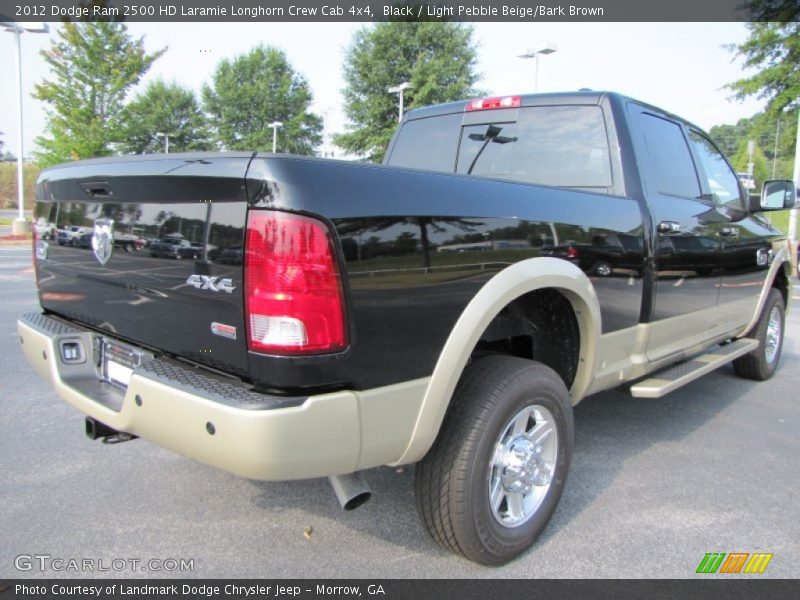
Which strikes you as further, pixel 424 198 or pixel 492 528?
pixel 492 528

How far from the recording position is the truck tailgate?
72.2 inches

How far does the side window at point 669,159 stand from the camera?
3.43m

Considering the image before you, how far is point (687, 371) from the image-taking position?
11.8ft

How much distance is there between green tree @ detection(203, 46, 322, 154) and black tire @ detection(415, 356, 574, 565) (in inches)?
1676

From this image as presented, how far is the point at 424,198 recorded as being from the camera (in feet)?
6.75

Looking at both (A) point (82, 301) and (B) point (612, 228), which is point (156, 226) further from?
(B) point (612, 228)

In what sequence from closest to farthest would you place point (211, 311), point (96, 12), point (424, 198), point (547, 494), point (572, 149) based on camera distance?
point (211, 311) < point (424, 198) < point (547, 494) < point (572, 149) < point (96, 12)

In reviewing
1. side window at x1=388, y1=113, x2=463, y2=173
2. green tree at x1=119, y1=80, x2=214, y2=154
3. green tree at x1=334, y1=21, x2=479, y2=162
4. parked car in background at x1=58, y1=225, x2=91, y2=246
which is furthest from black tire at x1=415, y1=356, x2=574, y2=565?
green tree at x1=119, y1=80, x2=214, y2=154

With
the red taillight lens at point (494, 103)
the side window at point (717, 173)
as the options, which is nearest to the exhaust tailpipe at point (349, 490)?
the red taillight lens at point (494, 103)

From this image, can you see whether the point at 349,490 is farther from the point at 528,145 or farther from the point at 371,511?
the point at 528,145

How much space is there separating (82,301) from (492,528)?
6.33 feet

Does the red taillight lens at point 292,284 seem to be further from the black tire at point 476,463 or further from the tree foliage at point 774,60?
the tree foliage at point 774,60

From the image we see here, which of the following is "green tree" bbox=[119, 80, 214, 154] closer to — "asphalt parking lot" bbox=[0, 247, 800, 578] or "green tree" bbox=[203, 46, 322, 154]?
"green tree" bbox=[203, 46, 322, 154]

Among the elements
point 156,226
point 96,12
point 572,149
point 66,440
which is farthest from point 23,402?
point 96,12
